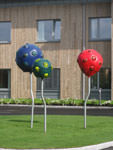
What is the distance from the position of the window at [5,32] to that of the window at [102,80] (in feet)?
25.5

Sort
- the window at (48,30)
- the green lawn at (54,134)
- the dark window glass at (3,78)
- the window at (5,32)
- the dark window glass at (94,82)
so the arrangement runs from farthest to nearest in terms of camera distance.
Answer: the window at (5,32)
the dark window glass at (3,78)
the window at (48,30)
the dark window glass at (94,82)
the green lawn at (54,134)

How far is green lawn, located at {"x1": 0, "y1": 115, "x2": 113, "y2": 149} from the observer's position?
10.8m

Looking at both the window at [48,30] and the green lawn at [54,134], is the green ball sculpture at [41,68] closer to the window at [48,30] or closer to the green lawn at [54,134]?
the green lawn at [54,134]

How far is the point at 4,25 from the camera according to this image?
33938 mm

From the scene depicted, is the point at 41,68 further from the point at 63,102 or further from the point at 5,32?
the point at 5,32

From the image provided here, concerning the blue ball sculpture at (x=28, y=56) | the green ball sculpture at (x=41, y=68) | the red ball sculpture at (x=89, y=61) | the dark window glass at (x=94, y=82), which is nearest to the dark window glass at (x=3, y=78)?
the dark window glass at (x=94, y=82)

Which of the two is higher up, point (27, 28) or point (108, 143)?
point (27, 28)

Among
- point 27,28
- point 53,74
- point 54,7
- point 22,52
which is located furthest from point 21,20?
point 22,52

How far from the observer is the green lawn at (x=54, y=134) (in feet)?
35.5

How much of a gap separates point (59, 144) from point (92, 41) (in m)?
21.3

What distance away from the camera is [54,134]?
13.0m

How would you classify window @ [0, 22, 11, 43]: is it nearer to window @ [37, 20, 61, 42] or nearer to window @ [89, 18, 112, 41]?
window @ [37, 20, 61, 42]

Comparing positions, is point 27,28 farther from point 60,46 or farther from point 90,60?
point 90,60

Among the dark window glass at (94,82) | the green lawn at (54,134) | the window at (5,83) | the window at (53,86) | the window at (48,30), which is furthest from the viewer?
the window at (5,83)
